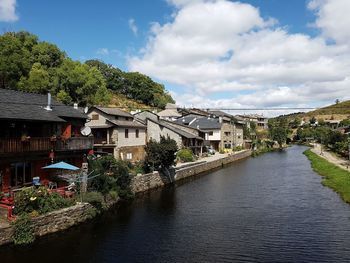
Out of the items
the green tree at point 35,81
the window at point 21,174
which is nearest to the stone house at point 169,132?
the green tree at point 35,81

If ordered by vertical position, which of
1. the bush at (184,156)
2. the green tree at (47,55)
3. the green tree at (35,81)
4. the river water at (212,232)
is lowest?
the river water at (212,232)

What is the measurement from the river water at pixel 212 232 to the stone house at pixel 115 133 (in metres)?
13.3

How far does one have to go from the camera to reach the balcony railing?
26.5 metres

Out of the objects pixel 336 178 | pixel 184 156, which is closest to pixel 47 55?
pixel 184 156

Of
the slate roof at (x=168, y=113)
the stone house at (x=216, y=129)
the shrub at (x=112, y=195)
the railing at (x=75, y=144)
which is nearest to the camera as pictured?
the shrub at (x=112, y=195)

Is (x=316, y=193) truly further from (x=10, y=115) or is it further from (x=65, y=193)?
(x=10, y=115)

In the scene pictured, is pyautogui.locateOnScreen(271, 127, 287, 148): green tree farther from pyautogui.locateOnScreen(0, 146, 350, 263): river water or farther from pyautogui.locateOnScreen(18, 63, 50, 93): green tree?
pyautogui.locateOnScreen(0, 146, 350, 263): river water

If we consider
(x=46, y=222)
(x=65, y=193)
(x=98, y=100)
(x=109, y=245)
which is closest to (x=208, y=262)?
(x=109, y=245)

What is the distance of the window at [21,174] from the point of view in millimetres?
28344

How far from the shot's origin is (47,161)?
31922mm

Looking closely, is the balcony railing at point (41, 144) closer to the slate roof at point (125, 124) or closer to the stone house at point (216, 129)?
the slate roof at point (125, 124)

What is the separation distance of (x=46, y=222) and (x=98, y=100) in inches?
2013

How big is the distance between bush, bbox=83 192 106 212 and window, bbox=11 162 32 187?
5.42 m

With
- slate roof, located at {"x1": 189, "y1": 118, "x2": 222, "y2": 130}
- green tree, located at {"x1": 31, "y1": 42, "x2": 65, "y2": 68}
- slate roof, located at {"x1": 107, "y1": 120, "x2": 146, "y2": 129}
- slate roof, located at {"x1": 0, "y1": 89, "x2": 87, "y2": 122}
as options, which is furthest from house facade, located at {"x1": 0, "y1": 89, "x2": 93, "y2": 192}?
slate roof, located at {"x1": 189, "y1": 118, "x2": 222, "y2": 130}
